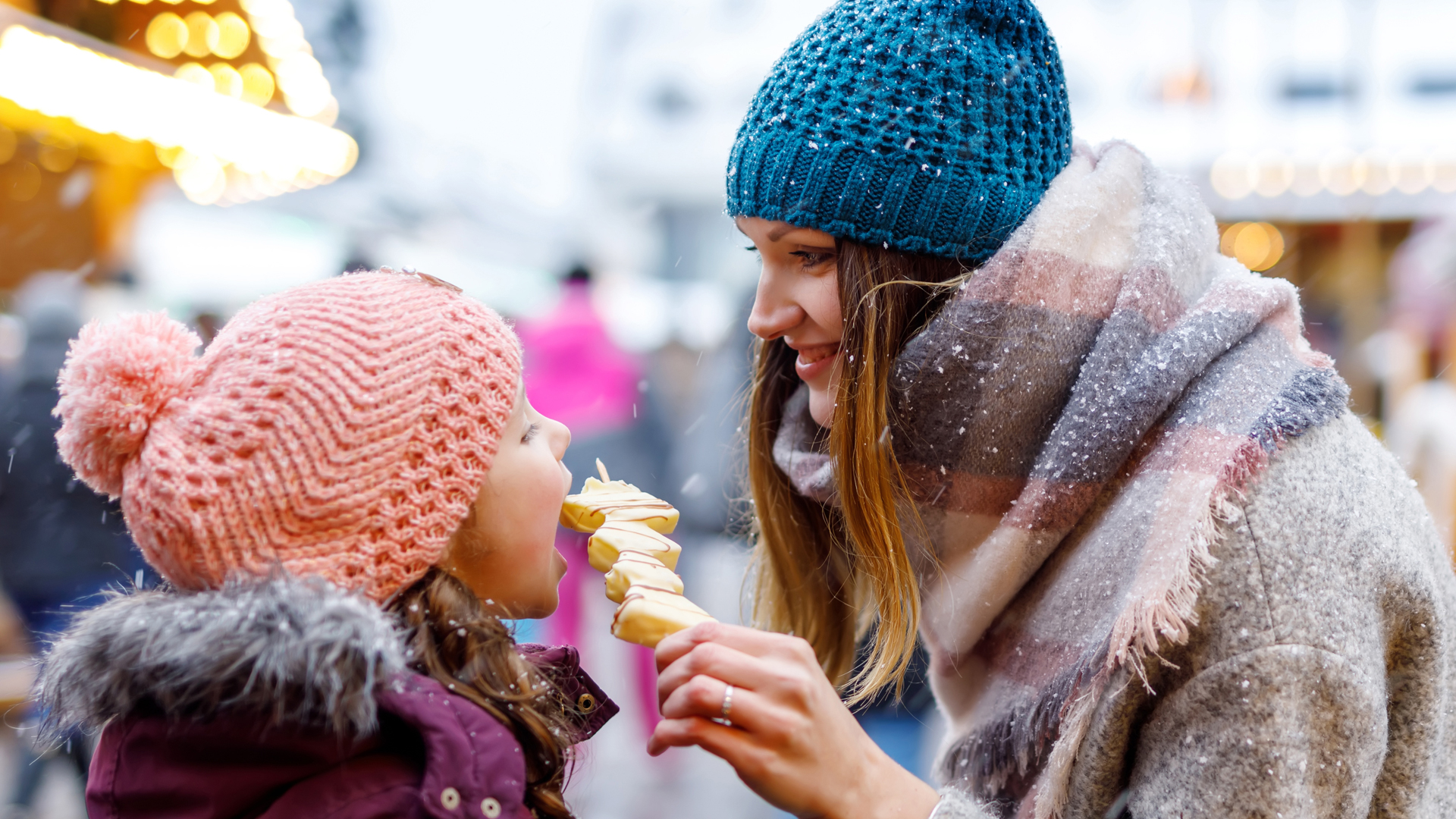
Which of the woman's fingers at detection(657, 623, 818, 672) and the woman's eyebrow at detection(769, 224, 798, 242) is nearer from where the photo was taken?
the woman's fingers at detection(657, 623, 818, 672)

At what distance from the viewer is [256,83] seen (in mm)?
4379

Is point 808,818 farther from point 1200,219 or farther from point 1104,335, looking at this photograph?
point 1200,219

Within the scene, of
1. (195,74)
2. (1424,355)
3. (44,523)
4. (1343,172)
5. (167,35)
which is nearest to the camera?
(44,523)

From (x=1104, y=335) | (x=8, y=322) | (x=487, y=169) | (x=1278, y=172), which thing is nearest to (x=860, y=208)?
(x=1104, y=335)

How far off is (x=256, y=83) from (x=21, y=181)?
1084 millimetres

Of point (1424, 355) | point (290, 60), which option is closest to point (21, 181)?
point (290, 60)

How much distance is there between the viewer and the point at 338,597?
3.56 ft

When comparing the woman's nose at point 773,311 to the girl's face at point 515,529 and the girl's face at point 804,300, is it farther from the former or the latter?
the girl's face at point 515,529

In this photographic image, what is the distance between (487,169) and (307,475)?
9787 mm

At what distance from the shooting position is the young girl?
3.44 ft

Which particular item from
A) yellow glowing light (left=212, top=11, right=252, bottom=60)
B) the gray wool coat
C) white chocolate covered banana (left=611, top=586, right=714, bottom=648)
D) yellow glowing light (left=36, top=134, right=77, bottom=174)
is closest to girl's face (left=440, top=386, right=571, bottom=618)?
white chocolate covered banana (left=611, top=586, right=714, bottom=648)

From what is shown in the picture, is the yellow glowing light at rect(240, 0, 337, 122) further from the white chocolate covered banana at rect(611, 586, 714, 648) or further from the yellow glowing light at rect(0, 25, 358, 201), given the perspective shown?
the white chocolate covered banana at rect(611, 586, 714, 648)

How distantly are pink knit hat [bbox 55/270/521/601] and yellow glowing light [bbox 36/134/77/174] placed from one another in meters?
3.74

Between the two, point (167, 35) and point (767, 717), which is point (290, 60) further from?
point (767, 717)
